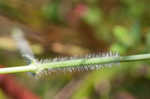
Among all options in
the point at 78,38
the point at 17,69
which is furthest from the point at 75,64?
the point at 78,38

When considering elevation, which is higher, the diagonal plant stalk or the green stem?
the diagonal plant stalk

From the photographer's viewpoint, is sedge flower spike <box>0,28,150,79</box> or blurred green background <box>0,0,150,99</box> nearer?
sedge flower spike <box>0,28,150,79</box>

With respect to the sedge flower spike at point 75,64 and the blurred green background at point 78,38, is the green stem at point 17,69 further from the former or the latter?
the blurred green background at point 78,38

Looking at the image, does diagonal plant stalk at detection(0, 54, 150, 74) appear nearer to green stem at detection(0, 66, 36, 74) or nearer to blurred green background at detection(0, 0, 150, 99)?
green stem at detection(0, 66, 36, 74)

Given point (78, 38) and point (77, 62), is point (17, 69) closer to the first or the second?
point (77, 62)

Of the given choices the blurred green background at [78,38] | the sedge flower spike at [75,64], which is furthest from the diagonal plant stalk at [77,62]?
the blurred green background at [78,38]

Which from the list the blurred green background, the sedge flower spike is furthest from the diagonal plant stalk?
the blurred green background

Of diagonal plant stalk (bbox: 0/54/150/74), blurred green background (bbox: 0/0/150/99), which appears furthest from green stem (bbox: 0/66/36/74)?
blurred green background (bbox: 0/0/150/99)

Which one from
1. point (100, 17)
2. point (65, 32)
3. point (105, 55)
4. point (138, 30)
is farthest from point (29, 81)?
point (105, 55)

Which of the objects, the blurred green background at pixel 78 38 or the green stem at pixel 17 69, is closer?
the green stem at pixel 17 69
